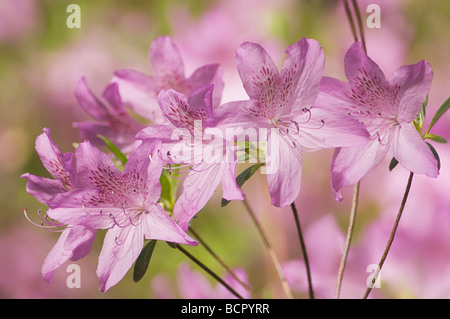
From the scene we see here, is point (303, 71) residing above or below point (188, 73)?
below

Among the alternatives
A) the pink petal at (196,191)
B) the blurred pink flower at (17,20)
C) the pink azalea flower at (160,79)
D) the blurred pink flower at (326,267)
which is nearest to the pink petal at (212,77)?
the pink azalea flower at (160,79)

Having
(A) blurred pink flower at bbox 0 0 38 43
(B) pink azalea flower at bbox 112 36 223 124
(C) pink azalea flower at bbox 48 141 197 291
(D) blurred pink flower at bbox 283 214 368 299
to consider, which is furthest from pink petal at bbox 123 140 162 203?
(A) blurred pink flower at bbox 0 0 38 43

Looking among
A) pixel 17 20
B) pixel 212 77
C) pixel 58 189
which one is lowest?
pixel 58 189

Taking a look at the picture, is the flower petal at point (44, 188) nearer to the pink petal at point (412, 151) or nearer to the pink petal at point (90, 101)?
the pink petal at point (90, 101)

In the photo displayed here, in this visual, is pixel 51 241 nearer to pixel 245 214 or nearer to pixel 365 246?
pixel 245 214

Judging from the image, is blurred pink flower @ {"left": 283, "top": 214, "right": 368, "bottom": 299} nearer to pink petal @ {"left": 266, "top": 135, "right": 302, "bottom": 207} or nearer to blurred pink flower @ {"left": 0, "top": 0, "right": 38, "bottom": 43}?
pink petal @ {"left": 266, "top": 135, "right": 302, "bottom": 207}

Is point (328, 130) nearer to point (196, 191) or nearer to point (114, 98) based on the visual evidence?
point (196, 191)

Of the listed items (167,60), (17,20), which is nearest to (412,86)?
(167,60)
